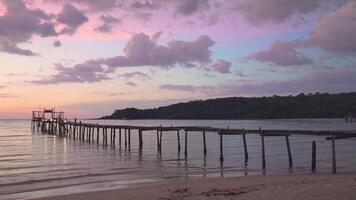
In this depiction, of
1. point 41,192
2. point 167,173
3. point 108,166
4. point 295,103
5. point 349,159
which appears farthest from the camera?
point 295,103

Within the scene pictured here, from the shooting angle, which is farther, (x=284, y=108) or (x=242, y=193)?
(x=284, y=108)

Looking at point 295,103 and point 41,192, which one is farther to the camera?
point 295,103

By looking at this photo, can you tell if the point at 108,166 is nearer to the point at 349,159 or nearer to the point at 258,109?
the point at 349,159

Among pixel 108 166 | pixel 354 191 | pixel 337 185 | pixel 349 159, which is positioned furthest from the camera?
pixel 349 159

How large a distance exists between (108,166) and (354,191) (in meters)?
18.3

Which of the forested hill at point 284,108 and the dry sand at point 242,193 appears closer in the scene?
the dry sand at point 242,193

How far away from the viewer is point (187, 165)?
29.1 metres

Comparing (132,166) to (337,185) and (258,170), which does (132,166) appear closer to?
(258,170)

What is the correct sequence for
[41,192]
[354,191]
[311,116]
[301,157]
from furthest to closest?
1. [311,116]
2. [301,157]
3. [41,192]
4. [354,191]

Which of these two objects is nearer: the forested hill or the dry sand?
the dry sand

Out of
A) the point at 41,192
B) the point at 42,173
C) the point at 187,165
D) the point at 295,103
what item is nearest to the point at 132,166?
the point at 187,165

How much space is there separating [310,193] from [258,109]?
176 metres

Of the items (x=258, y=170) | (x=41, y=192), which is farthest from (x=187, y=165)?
(x=41, y=192)

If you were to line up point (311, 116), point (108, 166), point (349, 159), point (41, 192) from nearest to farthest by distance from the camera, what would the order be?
1. point (41, 192)
2. point (108, 166)
3. point (349, 159)
4. point (311, 116)
